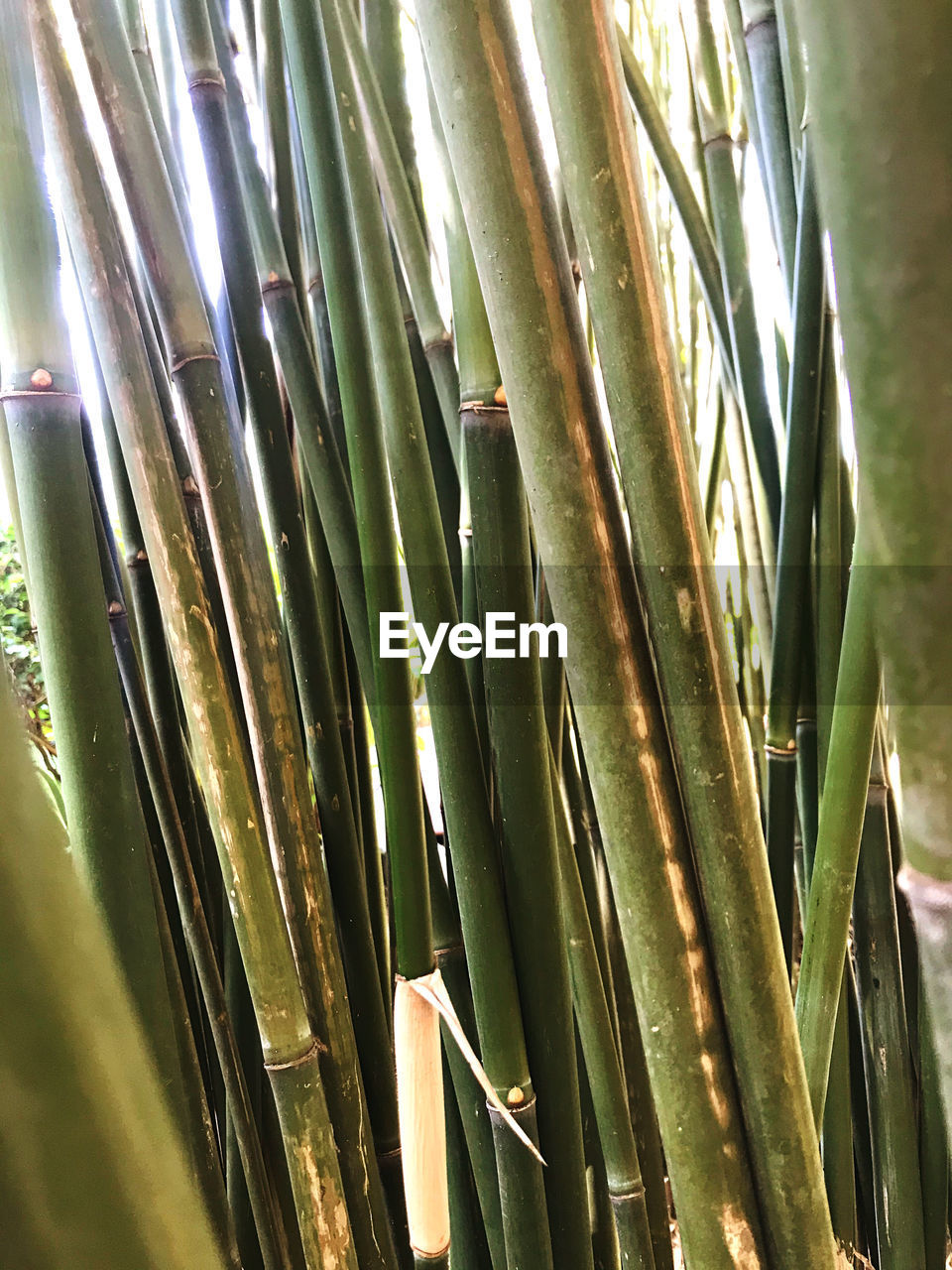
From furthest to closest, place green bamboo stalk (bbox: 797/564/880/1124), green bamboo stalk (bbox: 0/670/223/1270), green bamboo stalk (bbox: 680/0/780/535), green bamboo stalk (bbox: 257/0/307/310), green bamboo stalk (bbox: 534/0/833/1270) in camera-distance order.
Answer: green bamboo stalk (bbox: 680/0/780/535), green bamboo stalk (bbox: 257/0/307/310), green bamboo stalk (bbox: 797/564/880/1124), green bamboo stalk (bbox: 534/0/833/1270), green bamboo stalk (bbox: 0/670/223/1270)

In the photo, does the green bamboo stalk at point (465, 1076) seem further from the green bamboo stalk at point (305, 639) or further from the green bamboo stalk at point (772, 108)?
the green bamboo stalk at point (772, 108)

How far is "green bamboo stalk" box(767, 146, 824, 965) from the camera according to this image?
411mm

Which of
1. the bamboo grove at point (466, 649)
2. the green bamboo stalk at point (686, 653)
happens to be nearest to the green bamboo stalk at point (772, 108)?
the bamboo grove at point (466, 649)

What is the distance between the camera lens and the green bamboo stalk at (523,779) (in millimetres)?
299

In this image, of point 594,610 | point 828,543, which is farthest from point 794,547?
point 594,610

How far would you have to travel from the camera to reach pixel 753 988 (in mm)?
205

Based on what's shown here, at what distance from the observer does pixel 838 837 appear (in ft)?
→ 1.08

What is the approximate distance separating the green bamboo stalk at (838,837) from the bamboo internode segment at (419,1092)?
15 centimetres

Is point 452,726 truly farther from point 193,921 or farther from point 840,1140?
point 840,1140

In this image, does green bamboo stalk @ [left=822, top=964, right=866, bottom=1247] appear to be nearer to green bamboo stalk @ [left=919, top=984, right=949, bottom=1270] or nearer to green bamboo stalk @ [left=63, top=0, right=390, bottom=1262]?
green bamboo stalk @ [left=919, top=984, right=949, bottom=1270]

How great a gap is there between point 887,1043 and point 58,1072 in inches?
22.7

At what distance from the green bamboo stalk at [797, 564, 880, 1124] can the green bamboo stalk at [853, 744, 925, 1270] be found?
0.18m

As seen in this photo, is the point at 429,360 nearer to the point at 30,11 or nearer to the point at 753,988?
the point at 30,11

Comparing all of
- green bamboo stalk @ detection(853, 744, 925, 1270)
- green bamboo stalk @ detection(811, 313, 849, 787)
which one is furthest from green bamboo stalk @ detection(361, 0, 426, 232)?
green bamboo stalk @ detection(853, 744, 925, 1270)
